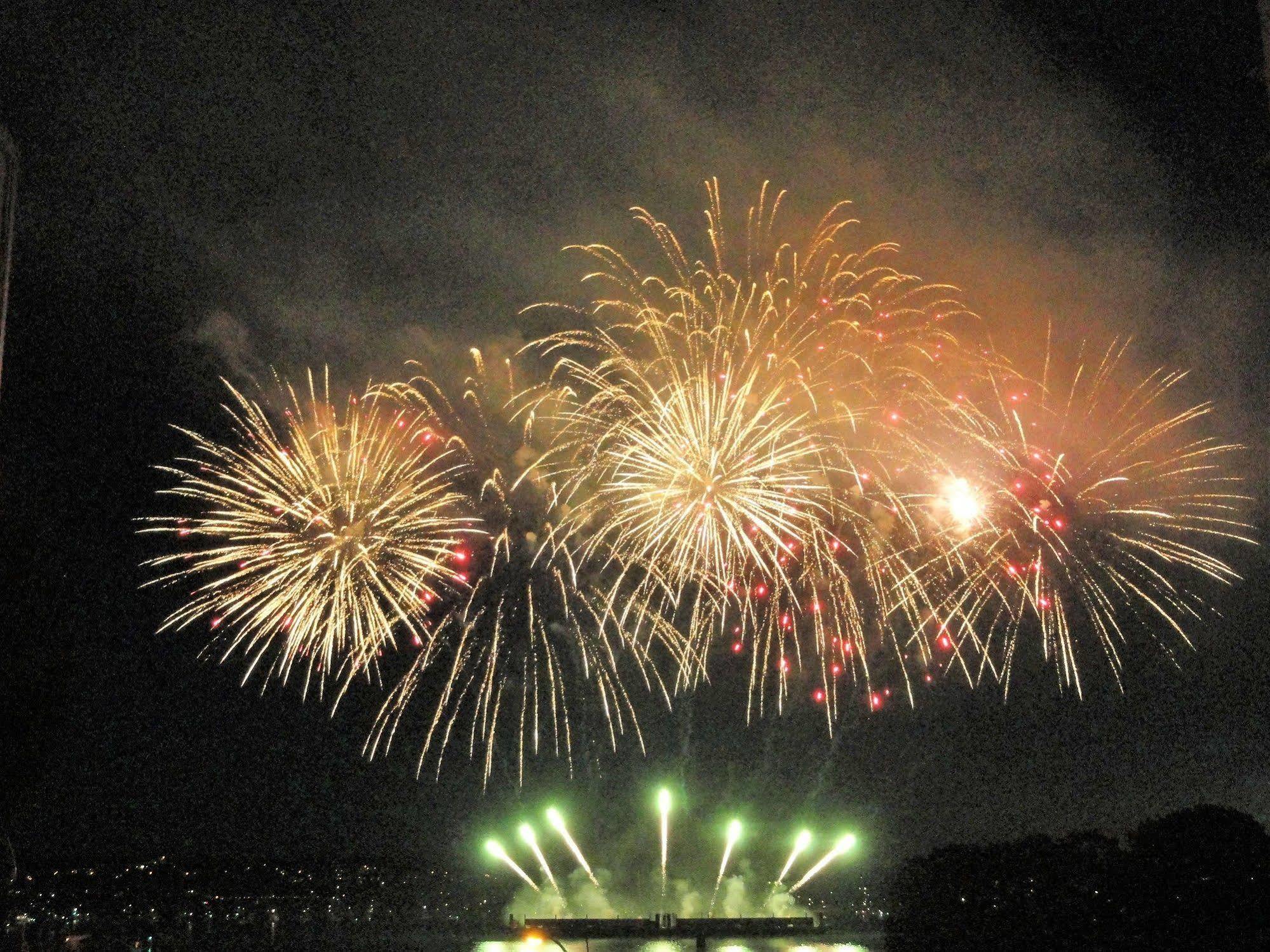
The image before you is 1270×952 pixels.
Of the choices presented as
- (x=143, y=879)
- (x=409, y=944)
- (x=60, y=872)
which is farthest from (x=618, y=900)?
(x=60, y=872)

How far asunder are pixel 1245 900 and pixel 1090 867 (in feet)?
26.4

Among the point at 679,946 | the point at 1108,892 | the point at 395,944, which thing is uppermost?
the point at 395,944

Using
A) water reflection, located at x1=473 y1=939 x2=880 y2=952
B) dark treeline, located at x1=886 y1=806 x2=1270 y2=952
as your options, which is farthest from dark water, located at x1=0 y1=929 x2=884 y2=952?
dark treeline, located at x1=886 y1=806 x2=1270 y2=952

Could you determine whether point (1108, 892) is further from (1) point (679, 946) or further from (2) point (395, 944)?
(2) point (395, 944)

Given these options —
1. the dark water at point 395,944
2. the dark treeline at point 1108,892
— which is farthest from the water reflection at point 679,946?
the dark treeline at point 1108,892

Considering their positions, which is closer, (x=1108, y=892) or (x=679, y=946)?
(x=1108, y=892)

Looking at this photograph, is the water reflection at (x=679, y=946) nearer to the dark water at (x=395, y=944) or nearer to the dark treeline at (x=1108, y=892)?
the dark water at (x=395, y=944)

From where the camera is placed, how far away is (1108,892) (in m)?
41.0

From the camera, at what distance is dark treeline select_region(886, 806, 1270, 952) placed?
36094 millimetres

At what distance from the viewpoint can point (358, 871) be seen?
192875 mm

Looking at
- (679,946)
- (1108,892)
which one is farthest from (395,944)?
(1108,892)

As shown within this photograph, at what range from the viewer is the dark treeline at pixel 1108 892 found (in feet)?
118

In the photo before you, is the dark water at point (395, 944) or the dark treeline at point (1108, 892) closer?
the dark treeline at point (1108, 892)

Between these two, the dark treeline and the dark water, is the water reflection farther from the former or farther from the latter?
the dark treeline
